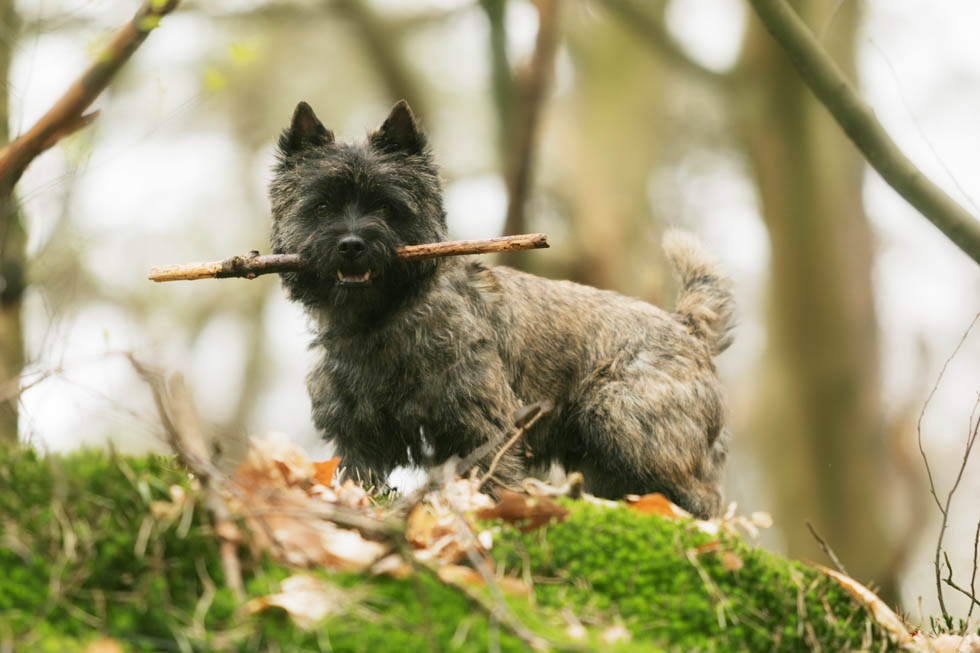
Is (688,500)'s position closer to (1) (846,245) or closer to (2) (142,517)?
(2) (142,517)

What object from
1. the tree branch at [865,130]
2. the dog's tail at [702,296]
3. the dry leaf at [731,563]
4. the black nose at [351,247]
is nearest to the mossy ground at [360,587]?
A: the dry leaf at [731,563]

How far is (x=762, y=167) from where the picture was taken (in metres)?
12.9

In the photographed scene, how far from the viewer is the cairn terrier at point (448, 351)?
6316 millimetres

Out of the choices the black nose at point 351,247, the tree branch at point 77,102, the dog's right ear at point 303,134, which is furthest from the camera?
the dog's right ear at point 303,134

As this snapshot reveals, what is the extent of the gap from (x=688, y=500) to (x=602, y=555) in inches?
133

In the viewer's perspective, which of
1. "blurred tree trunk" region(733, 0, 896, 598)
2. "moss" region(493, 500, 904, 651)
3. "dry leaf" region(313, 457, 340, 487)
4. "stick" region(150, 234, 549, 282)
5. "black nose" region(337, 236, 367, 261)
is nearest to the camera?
"moss" region(493, 500, 904, 651)

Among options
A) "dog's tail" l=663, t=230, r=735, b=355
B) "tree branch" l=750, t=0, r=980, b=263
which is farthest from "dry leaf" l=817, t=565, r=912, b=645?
"dog's tail" l=663, t=230, r=735, b=355

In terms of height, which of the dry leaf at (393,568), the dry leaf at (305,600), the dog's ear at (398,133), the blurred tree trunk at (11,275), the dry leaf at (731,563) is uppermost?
the dog's ear at (398,133)

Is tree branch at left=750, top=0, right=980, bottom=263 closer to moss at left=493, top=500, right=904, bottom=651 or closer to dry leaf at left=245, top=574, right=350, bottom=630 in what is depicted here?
moss at left=493, top=500, right=904, bottom=651

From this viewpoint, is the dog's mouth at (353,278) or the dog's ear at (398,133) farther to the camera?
the dog's ear at (398,133)

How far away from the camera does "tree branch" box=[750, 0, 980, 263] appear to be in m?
5.09

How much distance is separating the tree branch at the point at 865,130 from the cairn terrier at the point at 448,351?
2463 millimetres

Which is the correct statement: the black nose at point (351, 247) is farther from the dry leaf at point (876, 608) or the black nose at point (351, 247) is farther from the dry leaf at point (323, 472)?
the dry leaf at point (876, 608)

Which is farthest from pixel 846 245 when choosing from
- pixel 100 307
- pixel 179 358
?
pixel 100 307
